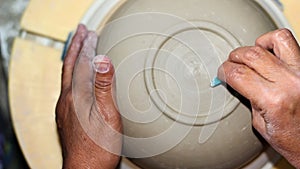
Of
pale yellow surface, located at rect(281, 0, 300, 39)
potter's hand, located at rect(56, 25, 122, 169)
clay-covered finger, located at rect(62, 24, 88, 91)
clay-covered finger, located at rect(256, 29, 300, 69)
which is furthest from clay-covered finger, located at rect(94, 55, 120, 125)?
pale yellow surface, located at rect(281, 0, 300, 39)

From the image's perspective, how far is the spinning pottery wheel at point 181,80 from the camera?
919 millimetres

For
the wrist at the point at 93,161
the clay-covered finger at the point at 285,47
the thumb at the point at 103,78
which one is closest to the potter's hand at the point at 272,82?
the clay-covered finger at the point at 285,47

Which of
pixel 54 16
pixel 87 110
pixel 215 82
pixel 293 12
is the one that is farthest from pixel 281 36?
pixel 54 16

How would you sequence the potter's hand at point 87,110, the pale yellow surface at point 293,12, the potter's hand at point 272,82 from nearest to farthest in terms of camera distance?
the potter's hand at point 272,82 → the potter's hand at point 87,110 → the pale yellow surface at point 293,12

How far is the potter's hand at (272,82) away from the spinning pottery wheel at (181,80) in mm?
54

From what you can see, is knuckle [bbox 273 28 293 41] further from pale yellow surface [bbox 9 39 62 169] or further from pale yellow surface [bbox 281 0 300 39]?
pale yellow surface [bbox 9 39 62 169]

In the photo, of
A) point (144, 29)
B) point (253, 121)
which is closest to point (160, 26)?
point (144, 29)

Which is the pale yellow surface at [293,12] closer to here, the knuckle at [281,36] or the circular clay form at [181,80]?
the circular clay form at [181,80]

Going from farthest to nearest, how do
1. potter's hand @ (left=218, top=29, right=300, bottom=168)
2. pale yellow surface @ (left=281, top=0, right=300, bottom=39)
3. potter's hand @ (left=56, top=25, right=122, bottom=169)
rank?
1. pale yellow surface @ (left=281, top=0, right=300, bottom=39)
2. potter's hand @ (left=56, top=25, right=122, bottom=169)
3. potter's hand @ (left=218, top=29, right=300, bottom=168)

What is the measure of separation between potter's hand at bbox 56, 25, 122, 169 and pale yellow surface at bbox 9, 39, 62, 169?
0.18ft

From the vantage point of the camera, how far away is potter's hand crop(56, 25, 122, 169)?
0.98 metres

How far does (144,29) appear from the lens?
0.95 meters

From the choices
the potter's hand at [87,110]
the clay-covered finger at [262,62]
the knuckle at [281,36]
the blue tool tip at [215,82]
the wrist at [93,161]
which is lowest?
the wrist at [93,161]

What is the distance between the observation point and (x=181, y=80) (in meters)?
0.92
